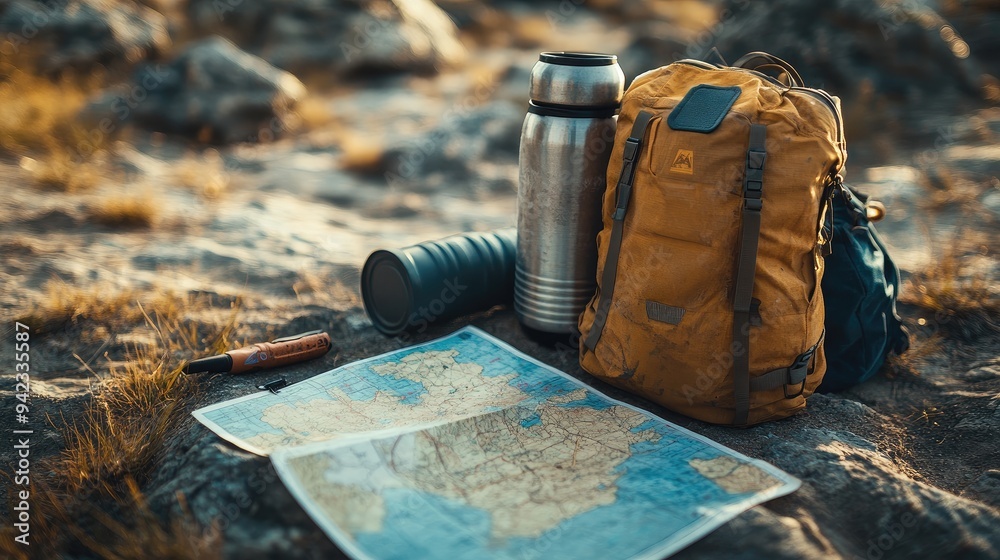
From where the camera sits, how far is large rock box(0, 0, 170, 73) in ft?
27.8

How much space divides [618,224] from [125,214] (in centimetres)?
383

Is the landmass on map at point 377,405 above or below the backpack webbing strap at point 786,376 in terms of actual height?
below

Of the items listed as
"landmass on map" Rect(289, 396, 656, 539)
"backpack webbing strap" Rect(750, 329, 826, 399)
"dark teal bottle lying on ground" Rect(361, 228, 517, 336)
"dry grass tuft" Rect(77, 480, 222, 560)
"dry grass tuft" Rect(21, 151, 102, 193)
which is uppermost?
"dry grass tuft" Rect(21, 151, 102, 193)

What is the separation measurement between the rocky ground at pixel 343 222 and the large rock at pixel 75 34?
27 millimetres

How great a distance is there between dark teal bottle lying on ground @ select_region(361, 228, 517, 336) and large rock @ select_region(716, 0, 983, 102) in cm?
538

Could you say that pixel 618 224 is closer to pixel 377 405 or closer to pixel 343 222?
pixel 377 405

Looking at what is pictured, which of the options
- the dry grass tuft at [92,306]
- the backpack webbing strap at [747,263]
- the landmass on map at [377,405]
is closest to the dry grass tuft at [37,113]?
the dry grass tuft at [92,306]

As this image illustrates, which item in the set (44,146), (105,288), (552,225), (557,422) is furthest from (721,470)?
(44,146)

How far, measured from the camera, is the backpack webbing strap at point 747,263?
2.52 meters

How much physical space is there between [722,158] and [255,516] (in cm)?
194

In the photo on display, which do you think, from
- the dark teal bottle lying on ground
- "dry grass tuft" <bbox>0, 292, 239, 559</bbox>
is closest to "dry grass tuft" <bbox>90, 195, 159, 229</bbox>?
"dry grass tuft" <bbox>0, 292, 239, 559</bbox>

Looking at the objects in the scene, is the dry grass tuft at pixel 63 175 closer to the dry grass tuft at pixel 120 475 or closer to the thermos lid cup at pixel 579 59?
the dry grass tuft at pixel 120 475

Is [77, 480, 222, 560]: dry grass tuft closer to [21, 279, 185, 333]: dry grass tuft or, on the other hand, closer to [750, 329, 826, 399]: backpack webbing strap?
[21, 279, 185, 333]: dry grass tuft

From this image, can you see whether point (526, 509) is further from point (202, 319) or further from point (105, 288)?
point (105, 288)
